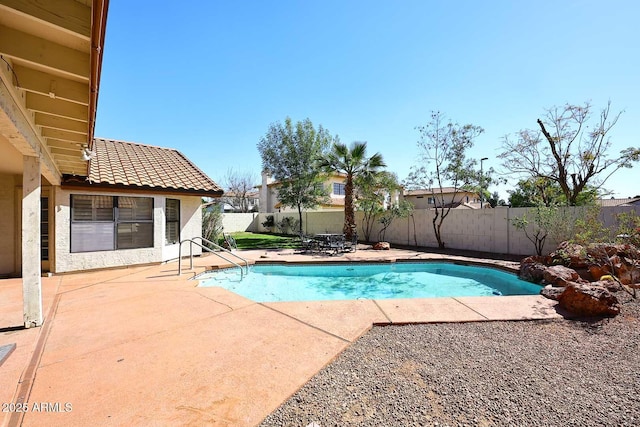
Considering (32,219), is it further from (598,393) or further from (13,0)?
(598,393)

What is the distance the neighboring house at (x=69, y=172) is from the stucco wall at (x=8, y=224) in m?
0.02

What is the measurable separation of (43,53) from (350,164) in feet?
48.7

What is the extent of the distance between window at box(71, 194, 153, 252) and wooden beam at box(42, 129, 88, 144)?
474 centimetres

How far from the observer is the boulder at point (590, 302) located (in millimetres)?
5172

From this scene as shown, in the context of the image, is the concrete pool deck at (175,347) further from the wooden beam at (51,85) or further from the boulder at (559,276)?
the wooden beam at (51,85)

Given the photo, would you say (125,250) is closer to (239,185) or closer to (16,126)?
(16,126)

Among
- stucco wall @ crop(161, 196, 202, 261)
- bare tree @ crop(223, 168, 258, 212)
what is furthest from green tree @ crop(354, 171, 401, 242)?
bare tree @ crop(223, 168, 258, 212)

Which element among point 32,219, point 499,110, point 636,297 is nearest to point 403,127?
point 499,110

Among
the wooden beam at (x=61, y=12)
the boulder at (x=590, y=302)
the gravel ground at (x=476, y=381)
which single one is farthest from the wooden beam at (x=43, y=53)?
the boulder at (x=590, y=302)

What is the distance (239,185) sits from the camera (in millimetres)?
45219

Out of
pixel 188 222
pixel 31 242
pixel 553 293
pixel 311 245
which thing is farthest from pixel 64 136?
pixel 311 245

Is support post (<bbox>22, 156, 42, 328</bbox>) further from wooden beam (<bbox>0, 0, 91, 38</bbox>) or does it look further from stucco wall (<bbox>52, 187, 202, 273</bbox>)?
stucco wall (<bbox>52, 187, 202, 273</bbox>)

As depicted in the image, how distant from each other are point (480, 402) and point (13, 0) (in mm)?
5396

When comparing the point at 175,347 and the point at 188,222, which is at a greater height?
the point at 188,222
